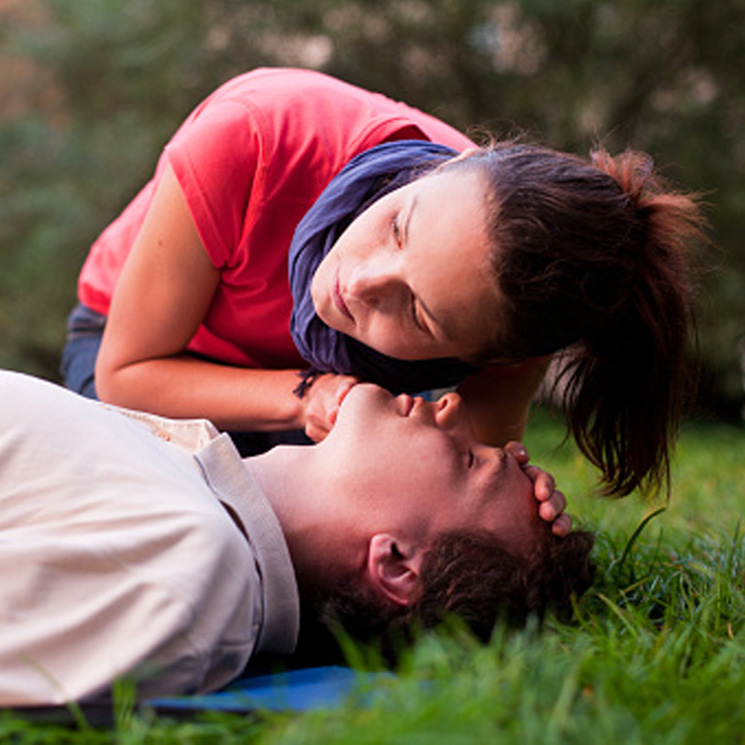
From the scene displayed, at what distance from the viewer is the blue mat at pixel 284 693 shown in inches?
66.6

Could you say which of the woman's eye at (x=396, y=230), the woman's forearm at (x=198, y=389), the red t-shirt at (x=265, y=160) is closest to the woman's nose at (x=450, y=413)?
the woman's eye at (x=396, y=230)

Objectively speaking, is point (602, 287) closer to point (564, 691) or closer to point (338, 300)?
point (338, 300)

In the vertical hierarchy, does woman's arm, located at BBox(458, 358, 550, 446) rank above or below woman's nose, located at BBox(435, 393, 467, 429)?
below

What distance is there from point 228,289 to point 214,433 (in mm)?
728

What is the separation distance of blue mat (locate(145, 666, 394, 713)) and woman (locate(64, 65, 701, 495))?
82 centimetres

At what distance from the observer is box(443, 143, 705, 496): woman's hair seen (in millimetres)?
2209

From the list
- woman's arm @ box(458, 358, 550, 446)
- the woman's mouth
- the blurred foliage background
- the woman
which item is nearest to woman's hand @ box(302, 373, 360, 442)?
the woman

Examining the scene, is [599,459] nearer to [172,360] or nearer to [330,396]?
[330,396]

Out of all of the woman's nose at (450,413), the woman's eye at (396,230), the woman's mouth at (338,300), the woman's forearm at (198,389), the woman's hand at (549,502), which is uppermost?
the woman's eye at (396,230)

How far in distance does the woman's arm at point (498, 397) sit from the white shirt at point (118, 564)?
3.64 ft

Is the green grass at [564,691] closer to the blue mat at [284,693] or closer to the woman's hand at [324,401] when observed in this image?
the blue mat at [284,693]

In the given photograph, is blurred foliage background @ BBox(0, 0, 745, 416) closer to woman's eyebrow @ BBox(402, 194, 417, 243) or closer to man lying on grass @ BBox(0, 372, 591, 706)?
woman's eyebrow @ BBox(402, 194, 417, 243)

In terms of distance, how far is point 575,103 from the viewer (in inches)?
350

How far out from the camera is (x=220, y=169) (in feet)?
9.20
